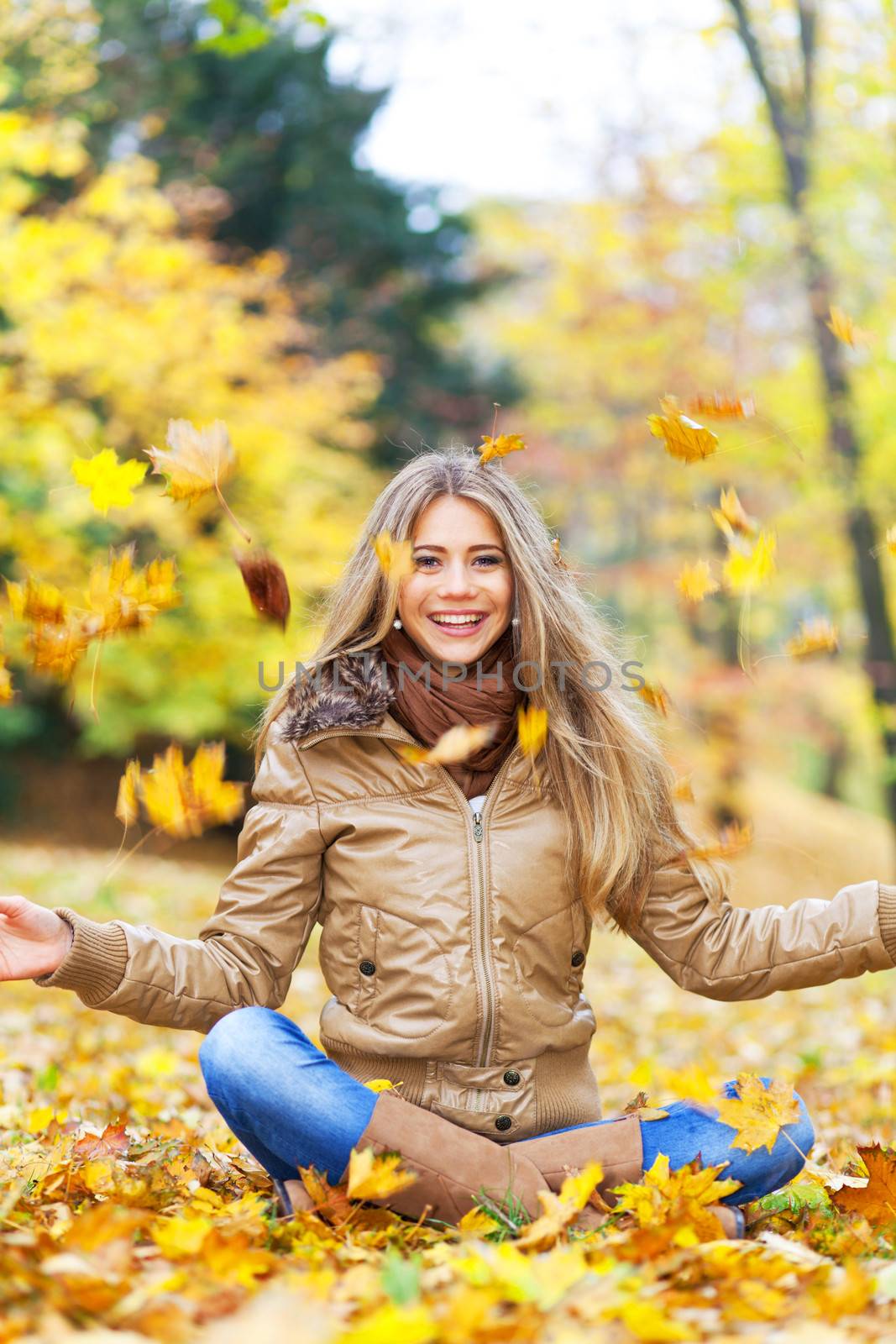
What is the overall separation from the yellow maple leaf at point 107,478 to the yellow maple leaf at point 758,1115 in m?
1.54

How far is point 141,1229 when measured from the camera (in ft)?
6.72

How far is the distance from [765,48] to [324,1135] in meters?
8.49

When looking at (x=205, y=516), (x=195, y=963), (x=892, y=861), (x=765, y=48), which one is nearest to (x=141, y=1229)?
(x=195, y=963)

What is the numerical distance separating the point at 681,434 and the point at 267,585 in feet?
2.77

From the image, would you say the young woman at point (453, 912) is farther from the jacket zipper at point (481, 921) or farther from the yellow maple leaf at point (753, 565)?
the yellow maple leaf at point (753, 565)

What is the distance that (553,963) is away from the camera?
2438 millimetres

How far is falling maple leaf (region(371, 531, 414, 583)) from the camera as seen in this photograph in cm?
247

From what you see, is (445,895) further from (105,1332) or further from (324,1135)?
(105,1332)

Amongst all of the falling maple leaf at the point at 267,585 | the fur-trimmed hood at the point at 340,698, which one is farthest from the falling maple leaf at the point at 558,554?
the falling maple leaf at the point at 267,585

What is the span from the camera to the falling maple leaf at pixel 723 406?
8.02 feet

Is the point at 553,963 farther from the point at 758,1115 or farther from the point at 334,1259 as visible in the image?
the point at 334,1259

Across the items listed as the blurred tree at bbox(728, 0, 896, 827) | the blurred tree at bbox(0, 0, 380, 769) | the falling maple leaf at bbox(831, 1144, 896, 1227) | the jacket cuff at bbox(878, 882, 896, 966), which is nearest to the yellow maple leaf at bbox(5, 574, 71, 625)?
the jacket cuff at bbox(878, 882, 896, 966)

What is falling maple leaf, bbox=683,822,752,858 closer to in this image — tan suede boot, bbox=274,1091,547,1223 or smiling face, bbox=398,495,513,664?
smiling face, bbox=398,495,513,664

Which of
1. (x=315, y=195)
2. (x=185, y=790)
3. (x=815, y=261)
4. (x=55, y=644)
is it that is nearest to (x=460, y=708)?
(x=185, y=790)
